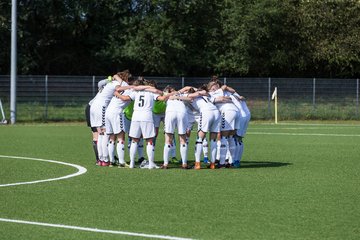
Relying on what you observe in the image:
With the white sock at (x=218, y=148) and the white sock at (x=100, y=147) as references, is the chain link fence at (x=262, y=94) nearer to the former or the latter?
the white sock at (x=100, y=147)

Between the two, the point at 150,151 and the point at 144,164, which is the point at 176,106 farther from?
the point at 144,164

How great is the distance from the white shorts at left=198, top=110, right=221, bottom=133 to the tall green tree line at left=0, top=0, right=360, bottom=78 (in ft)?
113

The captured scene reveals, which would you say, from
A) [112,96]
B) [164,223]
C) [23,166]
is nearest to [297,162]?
[112,96]

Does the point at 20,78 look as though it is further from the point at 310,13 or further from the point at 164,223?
the point at 164,223

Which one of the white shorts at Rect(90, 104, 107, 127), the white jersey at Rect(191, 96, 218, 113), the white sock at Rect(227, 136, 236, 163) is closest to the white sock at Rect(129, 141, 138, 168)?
the white shorts at Rect(90, 104, 107, 127)

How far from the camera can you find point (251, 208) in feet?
42.5

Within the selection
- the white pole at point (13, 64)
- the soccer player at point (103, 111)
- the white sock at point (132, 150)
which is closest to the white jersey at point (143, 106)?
the white sock at point (132, 150)

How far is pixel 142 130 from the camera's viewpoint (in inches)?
758

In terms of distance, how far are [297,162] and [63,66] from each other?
38088 millimetres

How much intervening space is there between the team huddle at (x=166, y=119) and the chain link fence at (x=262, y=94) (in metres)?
25.4

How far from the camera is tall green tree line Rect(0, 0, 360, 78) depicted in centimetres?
5481

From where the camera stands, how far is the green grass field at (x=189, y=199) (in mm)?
11016

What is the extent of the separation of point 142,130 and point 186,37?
38.0 metres

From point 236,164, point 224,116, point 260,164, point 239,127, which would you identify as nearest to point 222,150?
point 236,164
